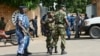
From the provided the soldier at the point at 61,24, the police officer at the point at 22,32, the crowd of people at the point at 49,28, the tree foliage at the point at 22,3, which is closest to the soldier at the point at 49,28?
the crowd of people at the point at 49,28

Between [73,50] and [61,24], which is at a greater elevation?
[61,24]

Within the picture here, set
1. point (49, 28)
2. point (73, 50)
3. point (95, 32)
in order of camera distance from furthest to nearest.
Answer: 1. point (95, 32)
2. point (73, 50)
3. point (49, 28)

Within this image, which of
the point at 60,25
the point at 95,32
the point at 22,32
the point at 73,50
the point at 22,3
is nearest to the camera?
the point at 22,32

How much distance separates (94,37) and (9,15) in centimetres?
627

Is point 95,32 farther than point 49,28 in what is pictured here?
Yes

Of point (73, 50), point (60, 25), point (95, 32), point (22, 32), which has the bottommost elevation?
point (73, 50)

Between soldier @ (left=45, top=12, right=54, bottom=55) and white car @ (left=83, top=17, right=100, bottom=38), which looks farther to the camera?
white car @ (left=83, top=17, right=100, bottom=38)

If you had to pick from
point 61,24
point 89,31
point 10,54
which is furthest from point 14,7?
point 61,24

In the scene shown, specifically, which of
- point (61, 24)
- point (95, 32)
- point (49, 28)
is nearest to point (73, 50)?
point (49, 28)

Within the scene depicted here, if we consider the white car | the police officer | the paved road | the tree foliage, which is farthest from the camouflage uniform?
the tree foliage

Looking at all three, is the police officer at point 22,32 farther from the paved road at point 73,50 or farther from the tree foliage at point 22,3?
the tree foliage at point 22,3

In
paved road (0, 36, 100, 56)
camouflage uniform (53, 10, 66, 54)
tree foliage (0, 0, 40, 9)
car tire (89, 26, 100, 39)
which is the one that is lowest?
paved road (0, 36, 100, 56)

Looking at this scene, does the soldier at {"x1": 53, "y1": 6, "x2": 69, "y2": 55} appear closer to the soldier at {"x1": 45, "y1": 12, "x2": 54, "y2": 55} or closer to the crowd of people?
the crowd of people

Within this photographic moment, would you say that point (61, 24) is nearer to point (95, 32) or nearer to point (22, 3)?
point (95, 32)
